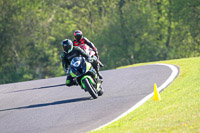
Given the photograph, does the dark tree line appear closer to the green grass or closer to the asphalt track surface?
the asphalt track surface

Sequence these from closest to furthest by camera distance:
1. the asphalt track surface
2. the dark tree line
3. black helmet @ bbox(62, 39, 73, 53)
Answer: the asphalt track surface, black helmet @ bbox(62, 39, 73, 53), the dark tree line

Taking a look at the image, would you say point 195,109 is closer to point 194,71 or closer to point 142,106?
point 142,106

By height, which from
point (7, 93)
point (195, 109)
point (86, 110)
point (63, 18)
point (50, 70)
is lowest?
point (50, 70)

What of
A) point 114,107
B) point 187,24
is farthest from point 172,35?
point 114,107

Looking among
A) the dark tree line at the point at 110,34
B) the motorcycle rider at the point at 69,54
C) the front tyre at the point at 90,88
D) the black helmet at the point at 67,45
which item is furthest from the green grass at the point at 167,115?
the dark tree line at the point at 110,34

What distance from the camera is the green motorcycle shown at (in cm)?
1237

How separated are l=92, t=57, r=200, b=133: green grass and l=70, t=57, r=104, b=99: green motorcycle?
5.86 ft

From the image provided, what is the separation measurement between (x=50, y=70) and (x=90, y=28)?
37.9 ft

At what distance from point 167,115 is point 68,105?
4053 millimetres

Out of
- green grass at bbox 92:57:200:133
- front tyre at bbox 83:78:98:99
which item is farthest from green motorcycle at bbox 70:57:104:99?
green grass at bbox 92:57:200:133

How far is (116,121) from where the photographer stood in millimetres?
9297

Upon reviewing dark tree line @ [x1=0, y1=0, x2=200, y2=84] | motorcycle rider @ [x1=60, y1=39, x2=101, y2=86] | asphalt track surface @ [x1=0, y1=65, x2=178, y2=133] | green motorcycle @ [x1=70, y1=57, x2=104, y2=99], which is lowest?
dark tree line @ [x1=0, y1=0, x2=200, y2=84]

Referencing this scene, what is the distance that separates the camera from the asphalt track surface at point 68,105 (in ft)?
32.5

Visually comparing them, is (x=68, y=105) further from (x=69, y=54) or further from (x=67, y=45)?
(x=67, y=45)
